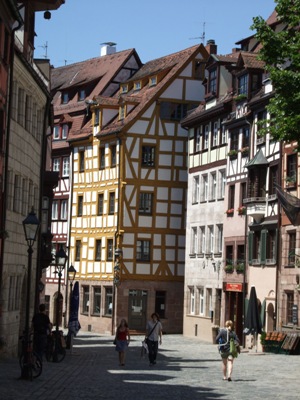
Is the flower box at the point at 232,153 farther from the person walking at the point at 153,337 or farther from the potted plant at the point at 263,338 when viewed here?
the person walking at the point at 153,337

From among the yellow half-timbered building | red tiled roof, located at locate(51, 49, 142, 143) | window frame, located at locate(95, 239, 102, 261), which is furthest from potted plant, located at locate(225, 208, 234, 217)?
red tiled roof, located at locate(51, 49, 142, 143)

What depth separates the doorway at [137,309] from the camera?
223ft

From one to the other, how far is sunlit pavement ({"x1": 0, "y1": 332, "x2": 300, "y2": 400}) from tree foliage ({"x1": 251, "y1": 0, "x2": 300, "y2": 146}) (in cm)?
657

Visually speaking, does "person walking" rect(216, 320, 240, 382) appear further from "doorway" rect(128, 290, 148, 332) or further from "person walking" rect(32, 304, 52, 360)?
"doorway" rect(128, 290, 148, 332)

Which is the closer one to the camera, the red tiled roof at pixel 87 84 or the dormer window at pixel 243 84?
the dormer window at pixel 243 84

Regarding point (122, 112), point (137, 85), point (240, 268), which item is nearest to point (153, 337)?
point (240, 268)

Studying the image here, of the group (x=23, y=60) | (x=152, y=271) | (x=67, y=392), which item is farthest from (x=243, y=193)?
(x=67, y=392)

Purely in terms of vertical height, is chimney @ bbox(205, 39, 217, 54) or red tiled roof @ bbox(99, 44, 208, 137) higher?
chimney @ bbox(205, 39, 217, 54)

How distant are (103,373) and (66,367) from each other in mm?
2083

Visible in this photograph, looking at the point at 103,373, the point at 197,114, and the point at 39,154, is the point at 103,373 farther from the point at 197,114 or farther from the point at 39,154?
the point at 197,114

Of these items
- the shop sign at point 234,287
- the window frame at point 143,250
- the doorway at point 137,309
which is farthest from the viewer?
the window frame at point 143,250

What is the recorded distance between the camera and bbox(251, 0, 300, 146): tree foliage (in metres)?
30.3

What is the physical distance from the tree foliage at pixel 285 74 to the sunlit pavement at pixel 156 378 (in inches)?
259

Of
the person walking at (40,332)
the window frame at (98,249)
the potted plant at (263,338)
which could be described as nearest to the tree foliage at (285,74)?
the person walking at (40,332)
